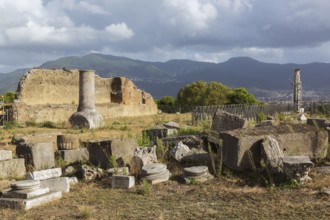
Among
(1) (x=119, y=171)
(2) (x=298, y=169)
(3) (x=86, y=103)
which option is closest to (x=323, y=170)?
(2) (x=298, y=169)

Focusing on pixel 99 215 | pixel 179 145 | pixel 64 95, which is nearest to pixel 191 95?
pixel 64 95

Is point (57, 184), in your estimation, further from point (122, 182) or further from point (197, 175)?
point (197, 175)

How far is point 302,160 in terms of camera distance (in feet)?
28.1

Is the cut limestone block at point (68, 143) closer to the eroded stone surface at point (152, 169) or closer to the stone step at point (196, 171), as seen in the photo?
the eroded stone surface at point (152, 169)

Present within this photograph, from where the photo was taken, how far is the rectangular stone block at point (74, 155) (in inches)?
456

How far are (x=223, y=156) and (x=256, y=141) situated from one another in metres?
0.82

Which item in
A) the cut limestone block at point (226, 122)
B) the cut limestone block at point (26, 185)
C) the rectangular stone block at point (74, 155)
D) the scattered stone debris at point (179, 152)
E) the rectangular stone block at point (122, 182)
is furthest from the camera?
the cut limestone block at point (226, 122)

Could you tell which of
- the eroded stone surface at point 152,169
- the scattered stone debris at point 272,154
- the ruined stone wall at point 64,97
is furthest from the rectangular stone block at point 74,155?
the ruined stone wall at point 64,97

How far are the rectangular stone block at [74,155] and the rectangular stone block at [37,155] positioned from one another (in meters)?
0.51

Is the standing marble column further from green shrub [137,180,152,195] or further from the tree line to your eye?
the tree line

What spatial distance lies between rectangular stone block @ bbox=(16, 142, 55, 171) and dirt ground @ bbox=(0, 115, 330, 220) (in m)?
1.60

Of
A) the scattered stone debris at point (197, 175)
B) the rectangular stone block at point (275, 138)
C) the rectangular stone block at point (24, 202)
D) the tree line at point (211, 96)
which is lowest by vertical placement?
the rectangular stone block at point (24, 202)

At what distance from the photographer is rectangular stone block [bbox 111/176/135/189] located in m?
8.82

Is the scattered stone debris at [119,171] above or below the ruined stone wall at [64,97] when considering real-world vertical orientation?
below
